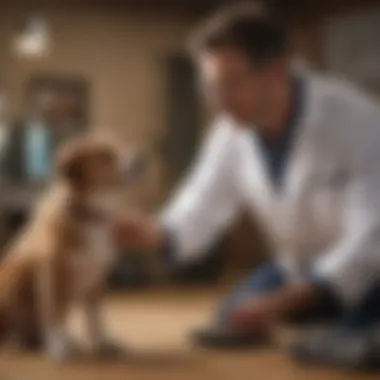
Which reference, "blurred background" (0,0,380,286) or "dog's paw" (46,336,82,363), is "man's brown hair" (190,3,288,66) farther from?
"dog's paw" (46,336,82,363)

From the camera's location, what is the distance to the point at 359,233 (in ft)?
2.94

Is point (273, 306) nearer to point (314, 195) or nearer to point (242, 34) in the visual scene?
point (314, 195)

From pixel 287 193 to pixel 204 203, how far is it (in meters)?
0.09

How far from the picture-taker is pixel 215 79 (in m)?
0.92

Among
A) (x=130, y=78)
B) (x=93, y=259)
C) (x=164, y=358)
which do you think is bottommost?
(x=164, y=358)

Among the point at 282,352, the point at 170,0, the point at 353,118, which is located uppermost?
the point at 170,0

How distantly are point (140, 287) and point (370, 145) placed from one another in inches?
11.5

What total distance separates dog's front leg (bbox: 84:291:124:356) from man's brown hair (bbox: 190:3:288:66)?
29cm

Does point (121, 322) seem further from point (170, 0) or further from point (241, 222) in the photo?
point (170, 0)

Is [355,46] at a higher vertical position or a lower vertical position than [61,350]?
higher

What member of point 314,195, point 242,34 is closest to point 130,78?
point 242,34

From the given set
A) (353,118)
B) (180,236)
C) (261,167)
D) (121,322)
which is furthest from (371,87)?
(121,322)

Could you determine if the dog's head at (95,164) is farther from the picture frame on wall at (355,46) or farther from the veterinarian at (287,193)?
the picture frame on wall at (355,46)

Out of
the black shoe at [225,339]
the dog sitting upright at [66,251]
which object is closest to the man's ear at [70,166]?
the dog sitting upright at [66,251]
